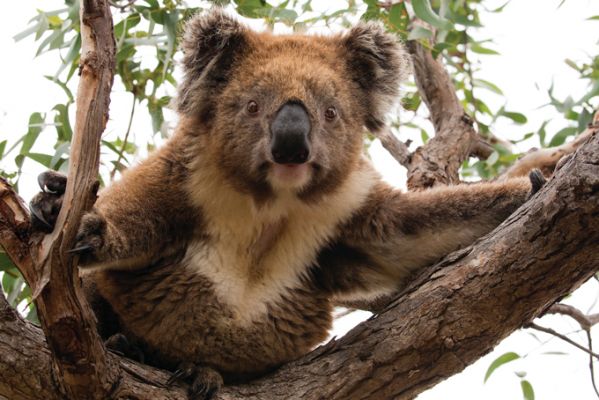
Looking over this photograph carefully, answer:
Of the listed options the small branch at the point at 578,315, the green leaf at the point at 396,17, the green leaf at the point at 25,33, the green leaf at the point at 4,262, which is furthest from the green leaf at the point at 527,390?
the green leaf at the point at 25,33

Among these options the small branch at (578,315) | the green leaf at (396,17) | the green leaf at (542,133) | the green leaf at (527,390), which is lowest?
the green leaf at (527,390)

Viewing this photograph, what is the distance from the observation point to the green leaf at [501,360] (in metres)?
3.27

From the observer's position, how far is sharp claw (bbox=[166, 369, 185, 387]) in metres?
2.25

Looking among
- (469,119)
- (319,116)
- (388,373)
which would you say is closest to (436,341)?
(388,373)

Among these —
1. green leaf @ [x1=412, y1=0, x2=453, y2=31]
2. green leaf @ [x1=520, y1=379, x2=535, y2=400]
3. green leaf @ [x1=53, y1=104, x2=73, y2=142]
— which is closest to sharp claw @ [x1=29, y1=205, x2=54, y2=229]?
green leaf @ [x1=53, y1=104, x2=73, y2=142]

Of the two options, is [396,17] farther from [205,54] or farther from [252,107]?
[252,107]

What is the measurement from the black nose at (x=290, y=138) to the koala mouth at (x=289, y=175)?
6 cm

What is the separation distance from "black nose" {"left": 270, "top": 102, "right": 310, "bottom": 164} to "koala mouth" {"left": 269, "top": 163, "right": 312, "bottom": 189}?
0.06 m

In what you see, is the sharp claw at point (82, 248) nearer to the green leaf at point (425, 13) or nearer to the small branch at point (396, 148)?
the green leaf at point (425, 13)

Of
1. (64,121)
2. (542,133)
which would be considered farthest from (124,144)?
(542,133)

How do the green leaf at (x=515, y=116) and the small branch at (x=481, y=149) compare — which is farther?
the green leaf at (x=515, y=116)

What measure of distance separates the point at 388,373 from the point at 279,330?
50 cm

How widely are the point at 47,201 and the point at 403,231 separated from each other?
1273 millimetres

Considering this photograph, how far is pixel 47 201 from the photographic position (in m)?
1.95
